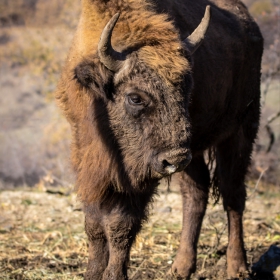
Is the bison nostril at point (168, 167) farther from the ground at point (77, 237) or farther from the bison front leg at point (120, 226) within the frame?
the ground at point (77, 237)

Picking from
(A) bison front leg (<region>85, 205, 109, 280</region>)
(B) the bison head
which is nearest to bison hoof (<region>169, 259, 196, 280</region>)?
(A) bison front leg (<region>85, 205, 109, 280</region>)

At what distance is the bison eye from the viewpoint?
155 inches

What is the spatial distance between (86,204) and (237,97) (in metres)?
2.44

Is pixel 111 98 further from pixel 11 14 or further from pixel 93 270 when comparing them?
pixel 11 14

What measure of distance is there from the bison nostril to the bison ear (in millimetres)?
676

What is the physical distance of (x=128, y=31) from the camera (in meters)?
4.12

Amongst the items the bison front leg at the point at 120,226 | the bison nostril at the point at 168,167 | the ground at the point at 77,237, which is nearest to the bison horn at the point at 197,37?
the bison nostril at the point at 168,167

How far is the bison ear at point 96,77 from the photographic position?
401 centimetres

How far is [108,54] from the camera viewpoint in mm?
3885

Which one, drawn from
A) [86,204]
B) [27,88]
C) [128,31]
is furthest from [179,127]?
[27,88]

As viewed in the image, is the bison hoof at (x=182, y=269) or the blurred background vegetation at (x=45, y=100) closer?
the bison hoof at (x=182, y=269)

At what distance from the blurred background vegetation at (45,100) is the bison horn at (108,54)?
4357 mm

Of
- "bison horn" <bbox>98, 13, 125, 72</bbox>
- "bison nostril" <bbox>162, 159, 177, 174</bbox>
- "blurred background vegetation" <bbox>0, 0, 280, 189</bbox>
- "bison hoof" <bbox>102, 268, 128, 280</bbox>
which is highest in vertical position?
"bison horn" <bbox>98, 13, 125, 72</bbox>

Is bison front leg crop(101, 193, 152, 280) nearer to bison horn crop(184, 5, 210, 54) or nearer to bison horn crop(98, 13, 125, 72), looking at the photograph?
bison horn crop(98, 13, 125, 72)
